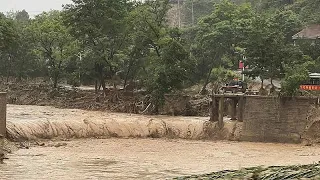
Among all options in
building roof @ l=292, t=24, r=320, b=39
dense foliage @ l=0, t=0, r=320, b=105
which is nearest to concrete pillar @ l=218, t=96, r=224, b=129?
dense foliage @ l=0, t=0, r=320, b=105

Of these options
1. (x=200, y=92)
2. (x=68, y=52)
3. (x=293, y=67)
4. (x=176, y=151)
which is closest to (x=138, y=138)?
(x=176, y=151)

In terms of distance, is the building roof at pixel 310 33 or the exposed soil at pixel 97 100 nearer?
the exposed soil at pixel 97 100

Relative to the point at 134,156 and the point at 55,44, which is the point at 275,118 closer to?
the point at 134,156

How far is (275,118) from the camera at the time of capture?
114ft

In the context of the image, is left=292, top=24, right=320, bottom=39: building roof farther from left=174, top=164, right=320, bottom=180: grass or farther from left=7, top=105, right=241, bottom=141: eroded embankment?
left=174, top=164, right=320, bottom=180: grass

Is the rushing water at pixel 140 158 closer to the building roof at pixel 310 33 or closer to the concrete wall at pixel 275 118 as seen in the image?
the concrete wall at pixel 275 118

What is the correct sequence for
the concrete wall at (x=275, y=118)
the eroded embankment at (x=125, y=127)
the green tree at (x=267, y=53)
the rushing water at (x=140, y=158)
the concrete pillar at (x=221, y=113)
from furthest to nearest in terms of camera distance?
the green tree at (x=267, y=53), the concrete pillar at (x=221, y=113), the concrete wall at (x=275, y=118), the eroded embankment at (x=125, y=127), the rushing water at (x=140, y=158)

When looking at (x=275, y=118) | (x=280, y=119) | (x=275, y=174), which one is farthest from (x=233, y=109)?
(x=275, y=174)

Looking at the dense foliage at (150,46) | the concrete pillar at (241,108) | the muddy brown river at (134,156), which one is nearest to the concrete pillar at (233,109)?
the concrete pillar at (241,108)

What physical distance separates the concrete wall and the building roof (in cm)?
2032

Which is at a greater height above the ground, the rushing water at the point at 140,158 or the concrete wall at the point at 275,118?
the concrete wall at the point at 275,118

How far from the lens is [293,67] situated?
36.7m

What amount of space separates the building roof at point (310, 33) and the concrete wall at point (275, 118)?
2032cm

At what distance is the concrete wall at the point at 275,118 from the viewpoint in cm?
3441
